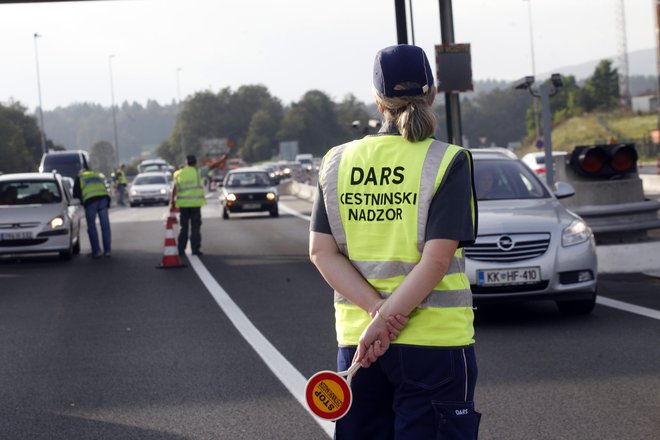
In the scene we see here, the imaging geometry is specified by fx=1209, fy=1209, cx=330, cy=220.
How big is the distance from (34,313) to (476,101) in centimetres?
18135

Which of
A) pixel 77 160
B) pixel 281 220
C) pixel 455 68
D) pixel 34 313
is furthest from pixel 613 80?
pixel 34 313

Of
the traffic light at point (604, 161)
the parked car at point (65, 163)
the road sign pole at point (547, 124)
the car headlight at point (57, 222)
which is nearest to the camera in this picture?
the traffic light at point (604, 161)

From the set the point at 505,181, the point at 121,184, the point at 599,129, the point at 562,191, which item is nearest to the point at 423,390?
the point at 562,191

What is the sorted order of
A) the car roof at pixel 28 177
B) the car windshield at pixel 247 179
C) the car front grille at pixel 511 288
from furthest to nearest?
the car windshield at pixel 247 179, the car roof at pixel 28 177, the car front grille at pixel 511 288

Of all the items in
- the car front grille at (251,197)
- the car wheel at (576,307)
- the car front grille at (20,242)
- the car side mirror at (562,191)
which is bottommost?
the car wheel at (576,307)

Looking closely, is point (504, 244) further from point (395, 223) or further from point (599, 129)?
point (599, 129)

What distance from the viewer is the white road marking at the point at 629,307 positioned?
11.1 m

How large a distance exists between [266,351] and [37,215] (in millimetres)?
11905

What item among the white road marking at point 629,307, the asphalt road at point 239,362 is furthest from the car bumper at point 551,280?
the white road marking at point 629,307

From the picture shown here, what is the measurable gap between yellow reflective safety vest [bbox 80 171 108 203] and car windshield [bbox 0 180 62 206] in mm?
448

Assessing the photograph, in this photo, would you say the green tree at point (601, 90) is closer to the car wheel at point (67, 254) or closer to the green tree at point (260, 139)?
the green tree at point (260, 139)

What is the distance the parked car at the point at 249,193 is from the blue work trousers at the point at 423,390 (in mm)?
32211

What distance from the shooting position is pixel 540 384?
793 cm

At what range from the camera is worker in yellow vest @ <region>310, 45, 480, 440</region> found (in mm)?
3475
